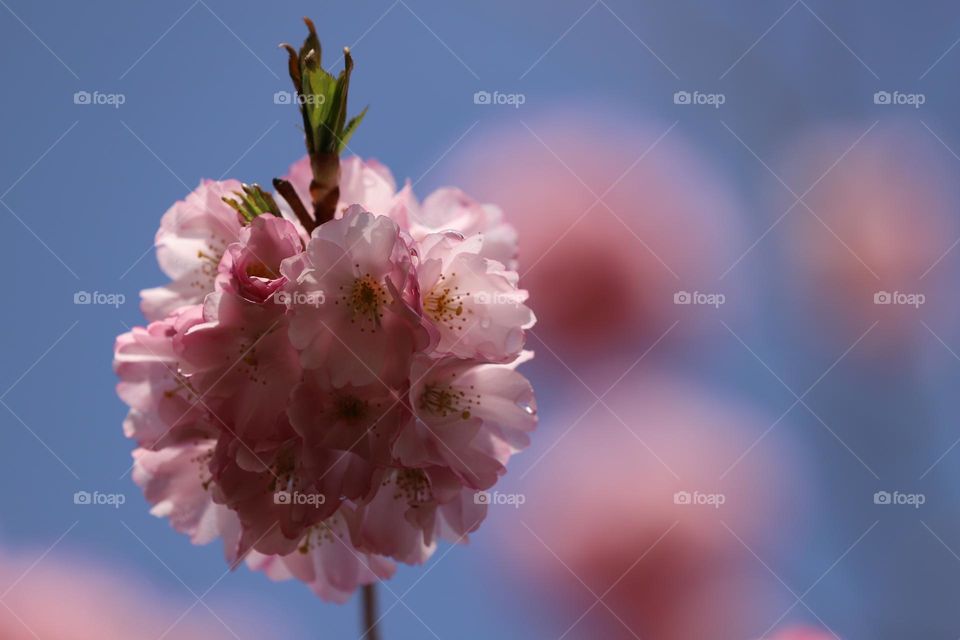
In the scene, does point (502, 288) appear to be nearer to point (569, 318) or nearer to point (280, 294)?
point (280, 294)

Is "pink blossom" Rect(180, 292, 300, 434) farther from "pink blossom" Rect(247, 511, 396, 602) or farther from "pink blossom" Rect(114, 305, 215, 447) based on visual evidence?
"pink blossom" Rect(247, 511, 396, 602)

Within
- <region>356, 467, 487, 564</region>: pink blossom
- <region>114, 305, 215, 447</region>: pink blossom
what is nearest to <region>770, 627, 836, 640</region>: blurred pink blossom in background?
<region>356, 467, 487, 564</region>: pink blossom

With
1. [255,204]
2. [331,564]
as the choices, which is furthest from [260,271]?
[331,564]

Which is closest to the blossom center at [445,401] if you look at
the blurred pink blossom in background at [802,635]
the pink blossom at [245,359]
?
the pink blossom at [245,359]

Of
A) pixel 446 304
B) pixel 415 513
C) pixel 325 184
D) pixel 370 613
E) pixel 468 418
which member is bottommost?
pixel 370 613

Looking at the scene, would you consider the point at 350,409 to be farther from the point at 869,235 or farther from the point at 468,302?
the point at 869,235

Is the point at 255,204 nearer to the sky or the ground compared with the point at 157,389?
nearer to the sky
